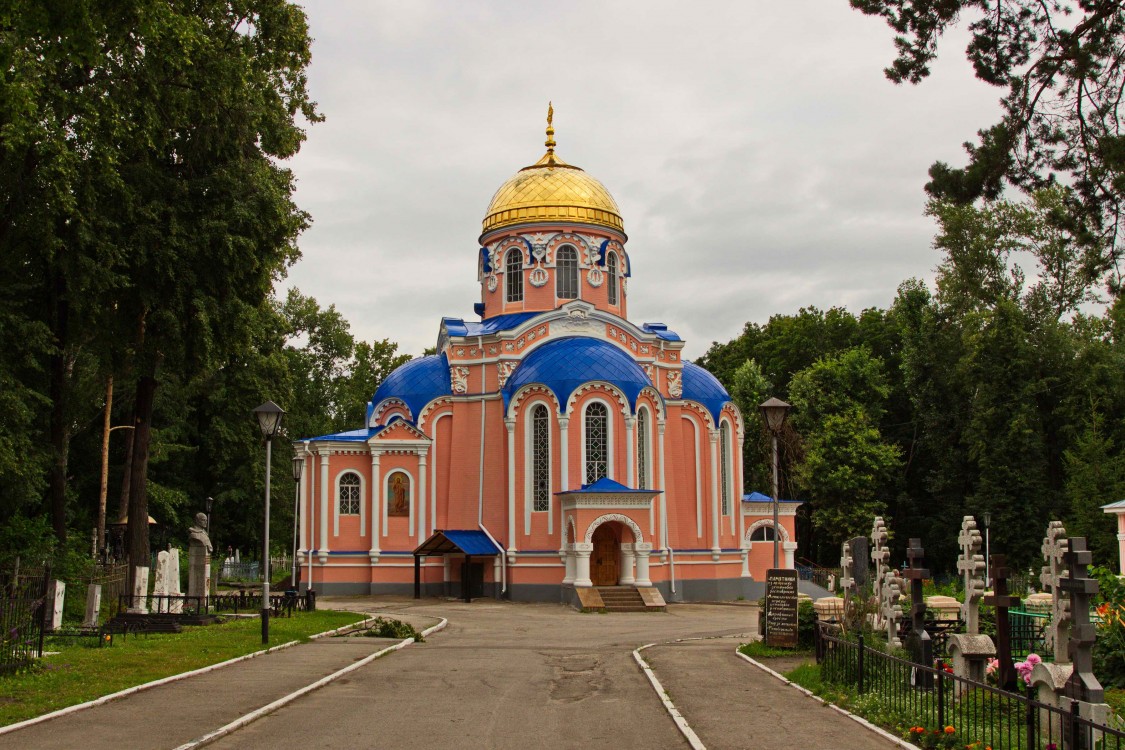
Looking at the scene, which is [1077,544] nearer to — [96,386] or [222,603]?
[222,603]

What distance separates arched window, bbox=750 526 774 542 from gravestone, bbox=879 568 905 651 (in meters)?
21.2

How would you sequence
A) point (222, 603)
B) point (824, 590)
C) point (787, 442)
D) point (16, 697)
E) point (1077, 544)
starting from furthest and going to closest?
point (787, 442) < point (824, 590) < point (222, 603) < point (16, 697) < point (1077, 544)

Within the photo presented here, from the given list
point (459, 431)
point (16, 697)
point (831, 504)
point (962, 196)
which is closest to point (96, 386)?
point (459, 431)

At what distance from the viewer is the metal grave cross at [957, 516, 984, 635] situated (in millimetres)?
12359

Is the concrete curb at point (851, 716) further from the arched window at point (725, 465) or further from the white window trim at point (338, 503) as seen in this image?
the white window trim at point (338, 503)

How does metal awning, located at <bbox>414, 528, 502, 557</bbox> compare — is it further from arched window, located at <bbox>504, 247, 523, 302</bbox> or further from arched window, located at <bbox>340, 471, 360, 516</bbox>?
arched window, located at <bbox>504, 247, 523, 302</bbox>

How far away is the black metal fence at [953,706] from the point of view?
26.2 feet

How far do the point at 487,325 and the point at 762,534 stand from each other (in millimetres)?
11504

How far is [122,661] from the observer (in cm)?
1418

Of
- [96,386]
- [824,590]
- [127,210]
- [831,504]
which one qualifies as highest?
[127,210]

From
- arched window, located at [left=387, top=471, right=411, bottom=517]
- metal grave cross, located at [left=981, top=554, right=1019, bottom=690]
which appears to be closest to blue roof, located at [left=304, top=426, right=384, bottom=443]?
arched window, located at [left=387, top=471, right=411, bottom=517]

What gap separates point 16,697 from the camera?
11.0 metres

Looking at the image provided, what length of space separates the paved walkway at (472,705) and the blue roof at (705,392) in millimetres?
17376

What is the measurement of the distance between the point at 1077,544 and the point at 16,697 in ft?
33.2
